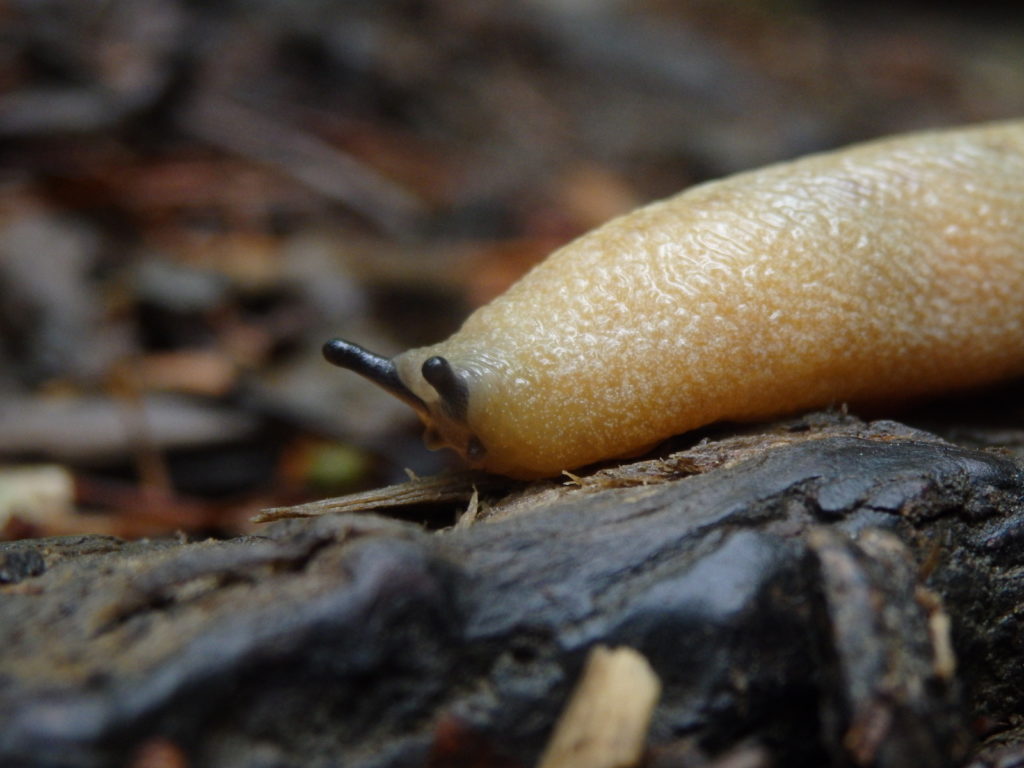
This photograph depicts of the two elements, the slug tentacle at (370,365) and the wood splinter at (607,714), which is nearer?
the wood splinter at (607,714)

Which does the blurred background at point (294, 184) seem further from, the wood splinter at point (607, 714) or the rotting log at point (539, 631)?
the wood splinter at point (607, 714)

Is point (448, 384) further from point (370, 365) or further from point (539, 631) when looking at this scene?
point (539, 631)

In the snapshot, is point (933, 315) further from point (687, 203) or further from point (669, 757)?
point (669, 757)

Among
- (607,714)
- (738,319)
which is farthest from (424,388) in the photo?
(607,714)

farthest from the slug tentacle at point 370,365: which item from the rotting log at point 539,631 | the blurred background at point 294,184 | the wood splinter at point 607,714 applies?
the blurred background at point 294,184

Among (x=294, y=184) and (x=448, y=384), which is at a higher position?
(x=294, y=184)

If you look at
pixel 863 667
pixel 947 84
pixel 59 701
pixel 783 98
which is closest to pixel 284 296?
pixel 59 701

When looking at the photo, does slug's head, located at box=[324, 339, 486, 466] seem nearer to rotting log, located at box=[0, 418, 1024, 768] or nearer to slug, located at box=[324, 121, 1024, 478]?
slug, located at box=[324, 121, 1024, 478]
